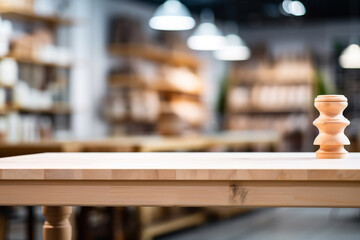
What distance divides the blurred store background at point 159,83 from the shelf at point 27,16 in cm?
2

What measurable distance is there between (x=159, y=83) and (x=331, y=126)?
26.6 feet

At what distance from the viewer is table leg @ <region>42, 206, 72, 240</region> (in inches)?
98.3

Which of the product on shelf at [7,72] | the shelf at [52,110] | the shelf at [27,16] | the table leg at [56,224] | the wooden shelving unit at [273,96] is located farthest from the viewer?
the wooden shelving unit at [273,96]

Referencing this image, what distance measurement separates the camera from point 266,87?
1233 centimetres

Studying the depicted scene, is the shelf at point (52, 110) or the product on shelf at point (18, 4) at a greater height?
the product on shelf at point (18, 4)

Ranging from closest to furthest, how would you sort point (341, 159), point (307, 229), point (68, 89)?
point (341, 159), point (307, 229), point (68, 89)

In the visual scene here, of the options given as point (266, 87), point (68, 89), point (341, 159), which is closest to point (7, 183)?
point (341, 159)

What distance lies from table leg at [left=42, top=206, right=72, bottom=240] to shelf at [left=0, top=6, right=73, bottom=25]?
4778mm

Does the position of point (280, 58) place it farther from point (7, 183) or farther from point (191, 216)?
point (7, 183)

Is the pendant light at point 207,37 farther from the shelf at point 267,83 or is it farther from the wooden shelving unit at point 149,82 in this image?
the shelf at point 267,83

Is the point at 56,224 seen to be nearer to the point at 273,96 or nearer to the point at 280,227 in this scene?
the point at 280,227

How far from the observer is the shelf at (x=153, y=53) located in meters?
9.83

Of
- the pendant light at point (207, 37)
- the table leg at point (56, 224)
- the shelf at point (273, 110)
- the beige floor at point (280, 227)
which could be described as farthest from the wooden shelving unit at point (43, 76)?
the shelf at point (273, 110)

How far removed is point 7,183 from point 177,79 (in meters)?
9.14
